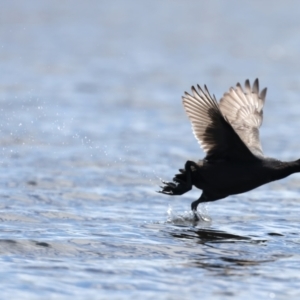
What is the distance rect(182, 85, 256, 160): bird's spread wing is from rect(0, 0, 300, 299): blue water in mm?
937

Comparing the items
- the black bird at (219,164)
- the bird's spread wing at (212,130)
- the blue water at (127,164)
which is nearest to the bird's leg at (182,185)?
the black bird at (219,164)

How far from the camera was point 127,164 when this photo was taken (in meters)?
14.5

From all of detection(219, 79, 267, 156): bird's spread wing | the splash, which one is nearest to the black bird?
the splash

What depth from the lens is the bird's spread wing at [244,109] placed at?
37.6ft

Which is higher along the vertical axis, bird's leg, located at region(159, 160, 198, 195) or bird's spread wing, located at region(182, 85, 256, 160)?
bird's spread wing, located at region(182, 85, 256, 160)

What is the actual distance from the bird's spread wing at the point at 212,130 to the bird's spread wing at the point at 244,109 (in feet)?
3.76

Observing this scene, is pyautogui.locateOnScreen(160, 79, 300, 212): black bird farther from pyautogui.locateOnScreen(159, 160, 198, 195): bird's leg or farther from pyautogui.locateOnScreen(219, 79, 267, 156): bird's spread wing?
pyautogui.locateOnScreen(219, 79, 267, 156): bird's spread wing

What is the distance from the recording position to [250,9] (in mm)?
39281

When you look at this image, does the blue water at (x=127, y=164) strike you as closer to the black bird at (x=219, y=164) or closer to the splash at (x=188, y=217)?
the splash at (x=188, y=217)

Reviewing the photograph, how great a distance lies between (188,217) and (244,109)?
1.93m

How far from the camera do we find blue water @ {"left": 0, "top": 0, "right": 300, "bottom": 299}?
8.08 metres

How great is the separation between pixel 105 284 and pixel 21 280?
750 mm

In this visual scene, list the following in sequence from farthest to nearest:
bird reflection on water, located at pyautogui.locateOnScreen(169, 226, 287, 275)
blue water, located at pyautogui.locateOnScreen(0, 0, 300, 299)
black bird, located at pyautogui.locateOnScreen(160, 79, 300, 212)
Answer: black bird, located at pyautogui.locateOnScreen(160, 79, 300, 212), bird reflection on water, located at pyautogui.locateOnScreen(169, 226, 287, 275), blue water, located at pyautogui.locateOnScreen(0, 0, 300, 299)

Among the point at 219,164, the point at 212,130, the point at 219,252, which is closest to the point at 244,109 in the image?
the point at 219,164
